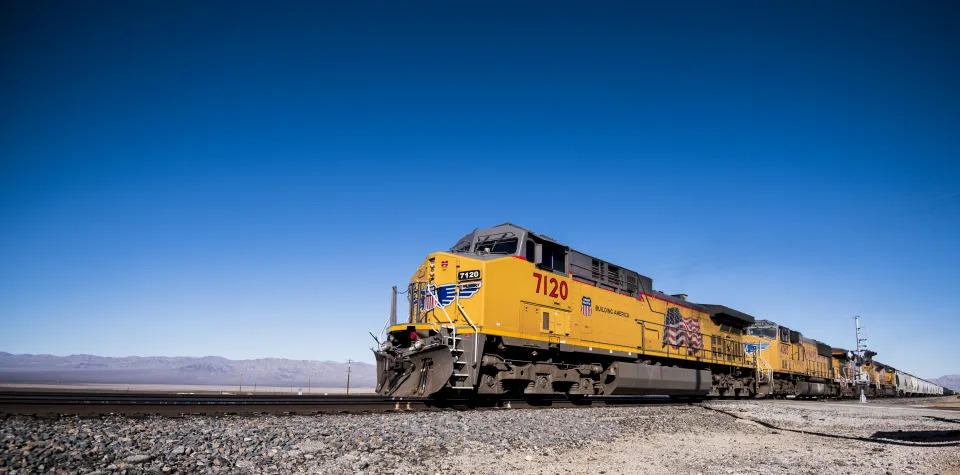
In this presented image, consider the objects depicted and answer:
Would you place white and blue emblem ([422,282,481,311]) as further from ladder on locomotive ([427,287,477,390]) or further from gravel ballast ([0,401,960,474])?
gravel ballast ([0,401,960,474])

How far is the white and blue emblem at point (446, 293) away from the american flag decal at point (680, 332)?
28.7 ft

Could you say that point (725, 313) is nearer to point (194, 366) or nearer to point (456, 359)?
point (456, 359)

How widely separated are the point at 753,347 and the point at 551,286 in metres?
15.6

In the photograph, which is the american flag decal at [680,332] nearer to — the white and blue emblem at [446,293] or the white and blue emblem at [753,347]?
the white and blue emblem at [753,347]

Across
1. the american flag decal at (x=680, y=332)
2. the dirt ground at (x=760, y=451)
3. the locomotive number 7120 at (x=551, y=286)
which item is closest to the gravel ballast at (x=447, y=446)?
the dirt ground at (x=760, y=451)

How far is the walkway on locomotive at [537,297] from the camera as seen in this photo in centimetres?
1212

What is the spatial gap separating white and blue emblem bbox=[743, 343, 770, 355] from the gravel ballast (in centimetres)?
1448

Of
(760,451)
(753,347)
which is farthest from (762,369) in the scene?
(760,451)

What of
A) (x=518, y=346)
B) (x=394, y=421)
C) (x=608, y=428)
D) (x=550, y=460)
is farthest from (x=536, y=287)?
(x=550, y=460)

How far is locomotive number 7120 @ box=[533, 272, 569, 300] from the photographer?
13273 millimetres

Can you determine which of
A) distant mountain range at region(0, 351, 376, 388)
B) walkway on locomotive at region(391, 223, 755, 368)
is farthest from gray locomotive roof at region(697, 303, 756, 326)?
distant mountain range at region(0, 351, 376, 388)

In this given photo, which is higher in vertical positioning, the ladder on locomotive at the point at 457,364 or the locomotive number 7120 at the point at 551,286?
the locomotive number 7120 at the point at 551,286

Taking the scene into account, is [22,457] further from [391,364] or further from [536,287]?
[536,287]

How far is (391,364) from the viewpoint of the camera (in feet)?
39.1
